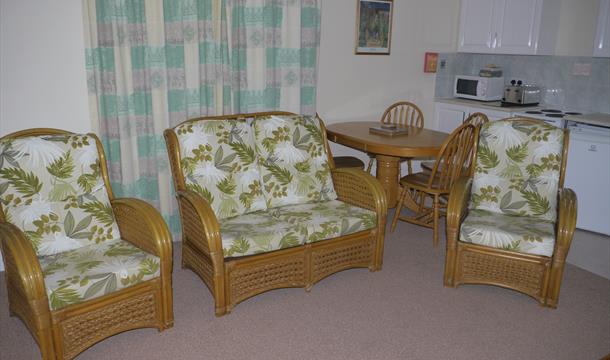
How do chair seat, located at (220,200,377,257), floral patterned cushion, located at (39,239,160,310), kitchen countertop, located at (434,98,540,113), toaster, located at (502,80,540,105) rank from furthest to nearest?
toaster, located at (502,80,540,105) < kitchen countertop, located at (434,98,540,113) < chair seat, located at (220,200,377,257) < floral patterned cushion, located at (39,239,160,310)

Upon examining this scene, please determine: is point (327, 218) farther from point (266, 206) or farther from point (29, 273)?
point (29, 273)

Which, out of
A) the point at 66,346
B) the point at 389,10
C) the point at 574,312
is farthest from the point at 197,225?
the point at 389,10

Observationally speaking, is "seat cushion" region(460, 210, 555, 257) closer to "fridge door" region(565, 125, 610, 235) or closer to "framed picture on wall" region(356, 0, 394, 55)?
"fridge door" region(565, 125, 610, 235)

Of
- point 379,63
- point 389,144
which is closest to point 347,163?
point 389,144

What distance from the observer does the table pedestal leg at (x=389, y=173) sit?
13.4 feet

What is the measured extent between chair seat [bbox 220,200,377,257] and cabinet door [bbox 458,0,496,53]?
2.69 metres

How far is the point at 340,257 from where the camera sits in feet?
10.4

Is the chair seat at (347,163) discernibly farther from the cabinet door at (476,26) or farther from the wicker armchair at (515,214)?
the cabinet door at (476,26)

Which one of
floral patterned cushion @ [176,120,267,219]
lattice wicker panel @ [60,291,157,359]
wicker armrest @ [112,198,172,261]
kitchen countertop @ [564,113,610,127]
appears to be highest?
kitchen countertop @ [564,113,610,127]

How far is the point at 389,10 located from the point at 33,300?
12.6 ft

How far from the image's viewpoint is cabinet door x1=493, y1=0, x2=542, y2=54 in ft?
15.1

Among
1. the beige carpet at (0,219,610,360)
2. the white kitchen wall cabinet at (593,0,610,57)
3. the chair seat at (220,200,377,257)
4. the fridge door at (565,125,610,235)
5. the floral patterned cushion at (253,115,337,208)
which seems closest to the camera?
the beige carpet at (0,219,610,360)

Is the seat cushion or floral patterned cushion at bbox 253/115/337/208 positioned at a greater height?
floral patterned cushion at bbox 253/115/337/208

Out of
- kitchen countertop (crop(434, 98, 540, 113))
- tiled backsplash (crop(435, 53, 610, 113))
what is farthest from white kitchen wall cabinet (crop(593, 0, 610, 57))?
kitchen countertop (crop(434, 98, 540, 113))
